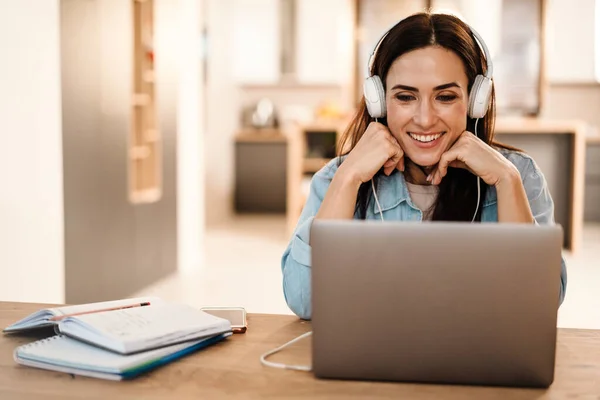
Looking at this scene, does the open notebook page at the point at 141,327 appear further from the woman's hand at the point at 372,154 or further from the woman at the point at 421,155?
the woman's hand at the point at 372,154

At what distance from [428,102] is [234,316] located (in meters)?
0.54

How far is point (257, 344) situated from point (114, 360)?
8.2 inches

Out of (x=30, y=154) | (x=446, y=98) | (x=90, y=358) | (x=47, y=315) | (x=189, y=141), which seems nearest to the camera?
(x=90, y=358)

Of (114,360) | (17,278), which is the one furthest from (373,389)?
(17,278)

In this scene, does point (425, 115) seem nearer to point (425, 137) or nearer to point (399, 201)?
point (425, 137)

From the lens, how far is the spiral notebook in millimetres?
812

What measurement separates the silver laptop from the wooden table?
2 centimetres

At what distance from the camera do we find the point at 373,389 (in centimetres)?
77

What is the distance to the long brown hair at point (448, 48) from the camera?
1312mm

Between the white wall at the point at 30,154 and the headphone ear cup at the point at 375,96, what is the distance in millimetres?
1490

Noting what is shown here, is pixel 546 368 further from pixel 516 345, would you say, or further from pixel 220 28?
pixel 220 28

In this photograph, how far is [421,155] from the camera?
131 cm

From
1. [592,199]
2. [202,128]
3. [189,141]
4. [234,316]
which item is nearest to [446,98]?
[234,316]

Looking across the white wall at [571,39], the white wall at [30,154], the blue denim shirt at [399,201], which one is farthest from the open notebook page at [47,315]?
the white wall at [571,39]
